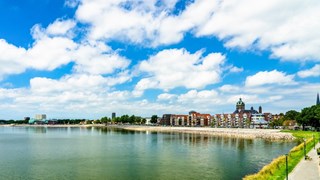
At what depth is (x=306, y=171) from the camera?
37.1 metres

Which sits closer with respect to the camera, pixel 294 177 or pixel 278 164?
pixel 294 177

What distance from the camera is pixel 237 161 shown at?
59.7 metres

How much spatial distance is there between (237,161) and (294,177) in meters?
26.2

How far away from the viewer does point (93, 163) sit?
188ft

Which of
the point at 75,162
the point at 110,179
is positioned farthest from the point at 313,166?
the point at 75,162

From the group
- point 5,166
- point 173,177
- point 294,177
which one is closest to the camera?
point 294,177

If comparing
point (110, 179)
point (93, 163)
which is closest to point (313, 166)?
point (110, 179)

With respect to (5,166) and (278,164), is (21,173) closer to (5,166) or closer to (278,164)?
(5,166)

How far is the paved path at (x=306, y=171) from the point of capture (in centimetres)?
3342

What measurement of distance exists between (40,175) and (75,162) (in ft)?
40.2

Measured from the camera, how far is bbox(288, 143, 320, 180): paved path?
33425mm

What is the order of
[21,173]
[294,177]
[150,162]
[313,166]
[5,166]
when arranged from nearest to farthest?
[294,177] → [313,166] → [21,173] → [5,166] → [150,162]

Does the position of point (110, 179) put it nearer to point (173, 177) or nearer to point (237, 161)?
point (173, 177)

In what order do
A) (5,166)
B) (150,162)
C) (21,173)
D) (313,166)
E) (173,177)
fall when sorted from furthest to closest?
(150,162)
(5,166)
(21,173)
(173,177)
(313,166)
